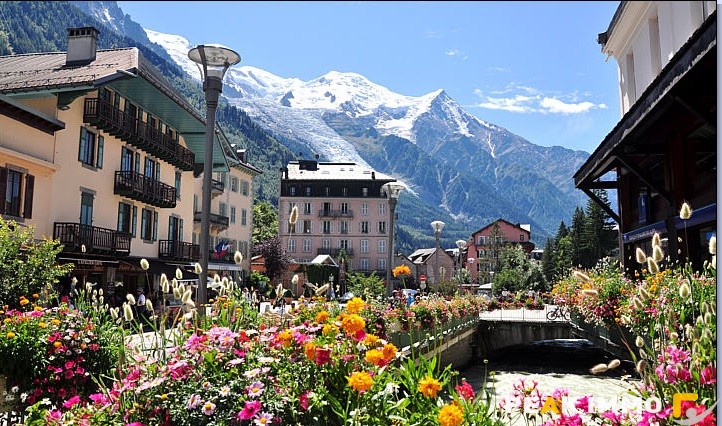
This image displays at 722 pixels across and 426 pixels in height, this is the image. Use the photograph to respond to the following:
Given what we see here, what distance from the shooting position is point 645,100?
11023mm

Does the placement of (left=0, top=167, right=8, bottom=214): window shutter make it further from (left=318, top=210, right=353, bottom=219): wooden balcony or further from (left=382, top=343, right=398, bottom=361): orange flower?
(left=318, top=210, right=353, bottom=219): wooden balcony

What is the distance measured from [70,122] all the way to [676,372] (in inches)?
800

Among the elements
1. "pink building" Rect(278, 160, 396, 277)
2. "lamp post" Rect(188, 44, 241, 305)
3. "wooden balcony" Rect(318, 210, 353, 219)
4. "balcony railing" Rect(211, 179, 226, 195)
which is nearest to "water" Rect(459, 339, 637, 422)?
"lamp post" Rect(188, 44, 241, 305)

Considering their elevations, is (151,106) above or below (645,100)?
above

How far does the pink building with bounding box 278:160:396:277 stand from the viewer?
206 feet

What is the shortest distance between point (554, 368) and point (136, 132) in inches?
709

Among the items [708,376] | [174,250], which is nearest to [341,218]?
[174,250]

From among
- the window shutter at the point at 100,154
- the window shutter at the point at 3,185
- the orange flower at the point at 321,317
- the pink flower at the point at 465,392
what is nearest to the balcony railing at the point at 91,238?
the window shutter at the point at 3,185

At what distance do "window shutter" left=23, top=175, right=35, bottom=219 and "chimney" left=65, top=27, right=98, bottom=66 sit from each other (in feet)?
18.3

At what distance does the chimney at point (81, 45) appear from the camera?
2089 centimetres

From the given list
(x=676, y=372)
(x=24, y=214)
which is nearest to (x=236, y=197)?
(x=24, y=214)

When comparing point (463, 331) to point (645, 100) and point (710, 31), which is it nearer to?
point (645, 100)

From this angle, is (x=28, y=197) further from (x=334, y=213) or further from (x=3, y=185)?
(x=334, y=213)

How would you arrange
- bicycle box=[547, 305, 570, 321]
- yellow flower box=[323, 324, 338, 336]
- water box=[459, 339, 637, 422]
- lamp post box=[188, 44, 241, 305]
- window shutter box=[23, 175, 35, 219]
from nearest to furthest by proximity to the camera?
yellow flower box=[323, 324, 338, 336]
lamp post box=[188, 44, 241, 305]
water box=[459, 339, 637, 422]
window shutter box=[23, 175, 35, 219]
bicycle box=[547, 305, 570, 321]
